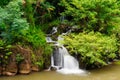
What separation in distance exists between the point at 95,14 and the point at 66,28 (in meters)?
2.41

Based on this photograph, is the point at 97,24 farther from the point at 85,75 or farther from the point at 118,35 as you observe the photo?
the point at 85,75

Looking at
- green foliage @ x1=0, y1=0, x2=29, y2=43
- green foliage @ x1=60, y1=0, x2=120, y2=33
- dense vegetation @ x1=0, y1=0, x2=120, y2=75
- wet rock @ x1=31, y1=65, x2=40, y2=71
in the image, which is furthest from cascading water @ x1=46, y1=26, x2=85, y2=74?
green foliage @ x1=0, y1=0, x2=29, y2=43

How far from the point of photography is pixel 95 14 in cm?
1902

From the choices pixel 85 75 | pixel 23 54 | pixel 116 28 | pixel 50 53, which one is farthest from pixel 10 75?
pixel 116 28

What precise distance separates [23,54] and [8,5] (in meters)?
2.72

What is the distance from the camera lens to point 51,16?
21.7 meters

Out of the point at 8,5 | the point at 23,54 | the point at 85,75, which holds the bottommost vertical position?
the point at 85,75

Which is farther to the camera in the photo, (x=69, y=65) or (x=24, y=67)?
(x=69, y=65)

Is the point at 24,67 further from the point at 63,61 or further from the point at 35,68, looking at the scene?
the point at 63,61

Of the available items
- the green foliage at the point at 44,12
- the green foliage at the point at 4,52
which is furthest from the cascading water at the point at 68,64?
the green foliage at the point at 44,12

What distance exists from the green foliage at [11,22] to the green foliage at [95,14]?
4.23m

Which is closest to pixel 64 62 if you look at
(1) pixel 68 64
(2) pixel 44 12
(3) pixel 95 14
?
(1) pixel 68 64

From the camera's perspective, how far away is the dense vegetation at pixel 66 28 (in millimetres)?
16422

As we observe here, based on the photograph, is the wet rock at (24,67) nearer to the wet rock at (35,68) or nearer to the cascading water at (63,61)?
the wet rock at (35,68)
